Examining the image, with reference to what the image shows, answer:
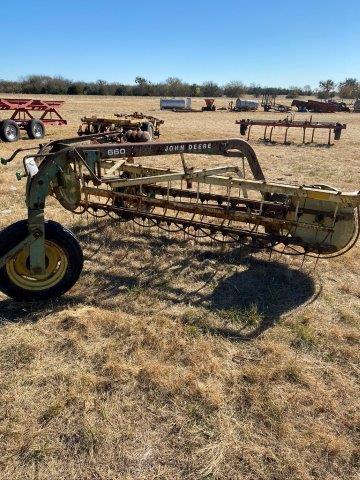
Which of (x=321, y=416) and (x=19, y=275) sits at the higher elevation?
(x=19, y=275)

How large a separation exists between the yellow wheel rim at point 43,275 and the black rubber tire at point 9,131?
12010mm

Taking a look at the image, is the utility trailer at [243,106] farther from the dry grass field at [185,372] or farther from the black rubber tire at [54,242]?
the black rubber tire at [54,242]

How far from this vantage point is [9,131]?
48.3ft

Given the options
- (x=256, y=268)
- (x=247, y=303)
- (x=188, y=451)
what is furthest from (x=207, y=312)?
(x=188, y=451)

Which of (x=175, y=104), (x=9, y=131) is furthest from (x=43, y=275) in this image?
(x=175, y=104)

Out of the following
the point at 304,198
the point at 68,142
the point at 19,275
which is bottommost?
the point at 19,275

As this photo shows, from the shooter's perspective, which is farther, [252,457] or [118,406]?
[118,406]

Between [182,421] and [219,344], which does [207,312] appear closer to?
[219,344]

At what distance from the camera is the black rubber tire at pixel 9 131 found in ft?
47.4

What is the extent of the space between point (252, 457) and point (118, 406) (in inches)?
41.4

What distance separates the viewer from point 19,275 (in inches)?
166

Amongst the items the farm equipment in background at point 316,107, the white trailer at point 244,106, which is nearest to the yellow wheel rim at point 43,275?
the white trailer at point 244,106

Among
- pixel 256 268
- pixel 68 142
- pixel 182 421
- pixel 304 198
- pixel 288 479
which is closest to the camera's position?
pixel 288 479

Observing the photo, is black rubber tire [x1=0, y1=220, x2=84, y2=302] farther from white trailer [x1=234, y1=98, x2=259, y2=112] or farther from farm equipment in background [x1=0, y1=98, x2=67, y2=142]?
white trailer [x1=234, y1=98, x2=259, y2=112]
